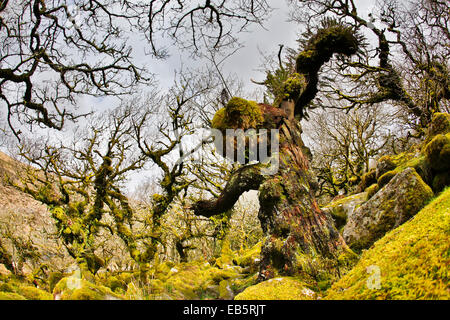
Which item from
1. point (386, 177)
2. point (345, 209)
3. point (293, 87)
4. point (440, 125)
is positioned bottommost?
point (345, 209)

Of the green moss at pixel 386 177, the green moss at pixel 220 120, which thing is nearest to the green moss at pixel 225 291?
the green moss at pixel 220 120

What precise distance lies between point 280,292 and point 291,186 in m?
2.15

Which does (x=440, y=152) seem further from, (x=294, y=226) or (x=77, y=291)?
(x=77, y=291)

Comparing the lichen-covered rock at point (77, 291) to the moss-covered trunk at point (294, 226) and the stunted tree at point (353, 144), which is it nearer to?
the moss-covered trunk at point (294, 226)

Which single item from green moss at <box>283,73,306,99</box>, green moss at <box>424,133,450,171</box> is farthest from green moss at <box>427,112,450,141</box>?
green moss at <box>283,73,306,99</box>

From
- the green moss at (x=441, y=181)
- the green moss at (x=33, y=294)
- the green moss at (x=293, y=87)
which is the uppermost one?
the green moss at (x=293, y=87)

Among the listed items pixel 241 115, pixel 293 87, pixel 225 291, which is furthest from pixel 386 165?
pixel 225 291

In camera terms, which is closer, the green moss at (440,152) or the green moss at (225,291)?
the green moss at (440,152)

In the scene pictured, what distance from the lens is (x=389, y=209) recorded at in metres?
4.11

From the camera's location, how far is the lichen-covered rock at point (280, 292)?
2.62 m

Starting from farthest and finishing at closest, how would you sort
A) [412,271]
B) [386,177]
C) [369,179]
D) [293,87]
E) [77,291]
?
1. [369,179]
2. [293,87]
3. [386,177]
4. [77,291]
5. [412,271]

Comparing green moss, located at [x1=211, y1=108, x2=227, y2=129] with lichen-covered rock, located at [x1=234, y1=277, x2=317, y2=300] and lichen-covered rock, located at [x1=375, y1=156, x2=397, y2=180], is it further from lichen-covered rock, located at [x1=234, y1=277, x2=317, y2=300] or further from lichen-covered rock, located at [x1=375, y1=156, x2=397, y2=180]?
lichen-covered rock, located at [x1=375, y1=156, x2=397, y2=180]

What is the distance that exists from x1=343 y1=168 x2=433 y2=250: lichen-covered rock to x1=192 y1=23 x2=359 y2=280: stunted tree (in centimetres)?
70

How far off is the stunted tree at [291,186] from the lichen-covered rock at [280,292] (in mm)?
561
